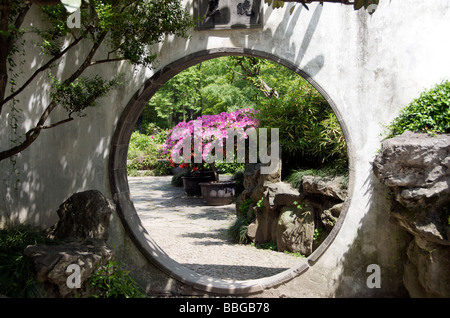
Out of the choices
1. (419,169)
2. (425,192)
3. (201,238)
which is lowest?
(201,238)

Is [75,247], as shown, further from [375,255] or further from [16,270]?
[375,255]

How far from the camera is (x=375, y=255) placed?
416 cm

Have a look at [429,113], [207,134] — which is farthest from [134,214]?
[207,134]

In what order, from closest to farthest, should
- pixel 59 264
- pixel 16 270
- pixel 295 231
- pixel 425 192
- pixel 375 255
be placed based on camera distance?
pixel 59 264
pixel 16 270
pixel 425 192
pixel 375 255
pixel 295 231

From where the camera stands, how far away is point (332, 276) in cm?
423

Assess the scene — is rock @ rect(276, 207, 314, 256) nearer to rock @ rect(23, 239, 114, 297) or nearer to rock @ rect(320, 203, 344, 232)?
rock @ rect(320, 203, 344, 232)

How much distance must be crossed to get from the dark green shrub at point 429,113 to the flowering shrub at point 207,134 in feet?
14.2

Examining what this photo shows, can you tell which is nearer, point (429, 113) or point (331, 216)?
point (429, 113)

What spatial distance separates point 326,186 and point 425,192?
250 cm

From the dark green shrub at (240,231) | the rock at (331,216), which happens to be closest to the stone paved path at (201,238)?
the dark green shrub at (240,231)

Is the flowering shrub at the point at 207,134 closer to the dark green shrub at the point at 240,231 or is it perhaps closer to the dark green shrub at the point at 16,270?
the dark green shrub at the point at 240,231
